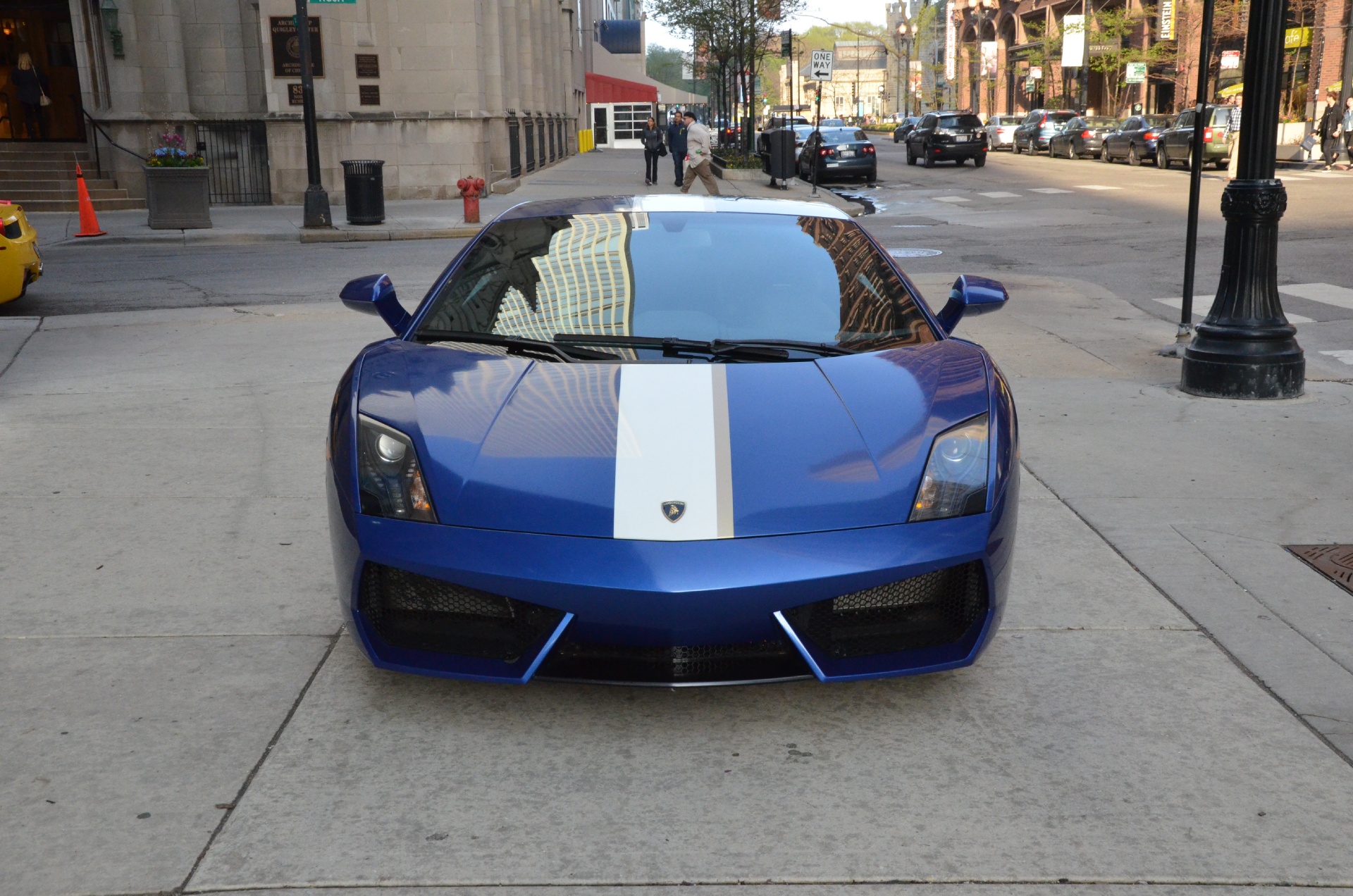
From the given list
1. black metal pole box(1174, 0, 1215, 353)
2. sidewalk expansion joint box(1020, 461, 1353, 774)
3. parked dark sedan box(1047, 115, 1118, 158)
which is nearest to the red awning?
parked dark sedan box(1047, 115, 1118, 158)

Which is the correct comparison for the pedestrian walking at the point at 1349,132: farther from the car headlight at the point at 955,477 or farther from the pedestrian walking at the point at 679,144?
the car headlight at the point at 955,477

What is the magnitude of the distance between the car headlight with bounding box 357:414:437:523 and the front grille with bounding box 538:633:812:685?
0.51 metres

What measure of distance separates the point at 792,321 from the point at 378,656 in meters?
1.73

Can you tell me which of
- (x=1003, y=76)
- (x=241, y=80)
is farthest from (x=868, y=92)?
(x=241, y=80)

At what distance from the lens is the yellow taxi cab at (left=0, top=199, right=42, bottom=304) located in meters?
11.0

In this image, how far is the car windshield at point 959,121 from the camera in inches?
1495

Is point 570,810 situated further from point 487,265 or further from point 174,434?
point 174,434

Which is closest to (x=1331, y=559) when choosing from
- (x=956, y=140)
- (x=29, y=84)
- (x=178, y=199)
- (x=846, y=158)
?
(x=178, y=199)

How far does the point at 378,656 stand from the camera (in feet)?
11.2

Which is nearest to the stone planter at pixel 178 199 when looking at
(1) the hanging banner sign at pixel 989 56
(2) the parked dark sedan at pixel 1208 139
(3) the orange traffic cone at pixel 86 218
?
(3) the orange traffic cone at pixel 86 218

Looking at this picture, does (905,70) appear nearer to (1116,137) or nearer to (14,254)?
(1116,137)

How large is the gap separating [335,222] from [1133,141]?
24886mm

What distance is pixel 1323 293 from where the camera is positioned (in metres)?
12.0

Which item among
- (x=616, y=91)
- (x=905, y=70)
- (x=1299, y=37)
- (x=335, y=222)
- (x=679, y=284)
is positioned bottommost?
(x=335, y=222)
